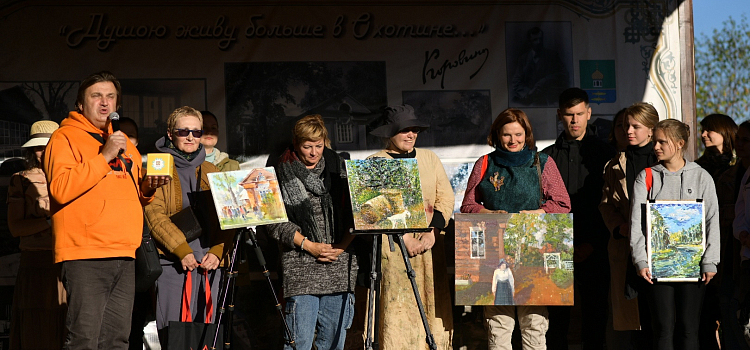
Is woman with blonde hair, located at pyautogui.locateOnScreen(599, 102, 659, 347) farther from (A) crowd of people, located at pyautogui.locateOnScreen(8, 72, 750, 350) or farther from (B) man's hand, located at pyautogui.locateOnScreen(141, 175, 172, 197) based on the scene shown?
(B) man's hand, located at pyautogui.locateOnScreen(141, 175, 172, 197)

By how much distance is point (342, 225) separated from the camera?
505cm

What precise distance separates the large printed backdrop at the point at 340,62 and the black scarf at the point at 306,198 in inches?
58.3

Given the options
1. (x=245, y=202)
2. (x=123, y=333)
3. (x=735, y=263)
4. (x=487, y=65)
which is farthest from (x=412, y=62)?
(x=123, y=333)

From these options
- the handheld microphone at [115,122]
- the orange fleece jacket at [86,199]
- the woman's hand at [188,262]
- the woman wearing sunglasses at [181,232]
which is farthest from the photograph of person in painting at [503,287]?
the handheld microphone at [115,122]

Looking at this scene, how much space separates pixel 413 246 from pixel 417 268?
180 millimetres

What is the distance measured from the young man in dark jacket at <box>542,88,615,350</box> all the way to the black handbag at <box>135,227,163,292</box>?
2.83m

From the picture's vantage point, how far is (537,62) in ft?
21.7

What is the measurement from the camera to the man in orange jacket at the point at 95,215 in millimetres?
3945

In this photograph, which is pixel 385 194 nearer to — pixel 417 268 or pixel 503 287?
pixel 417 268

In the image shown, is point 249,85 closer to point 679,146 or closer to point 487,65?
point 487,65

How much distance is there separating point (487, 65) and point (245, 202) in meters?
2.88
